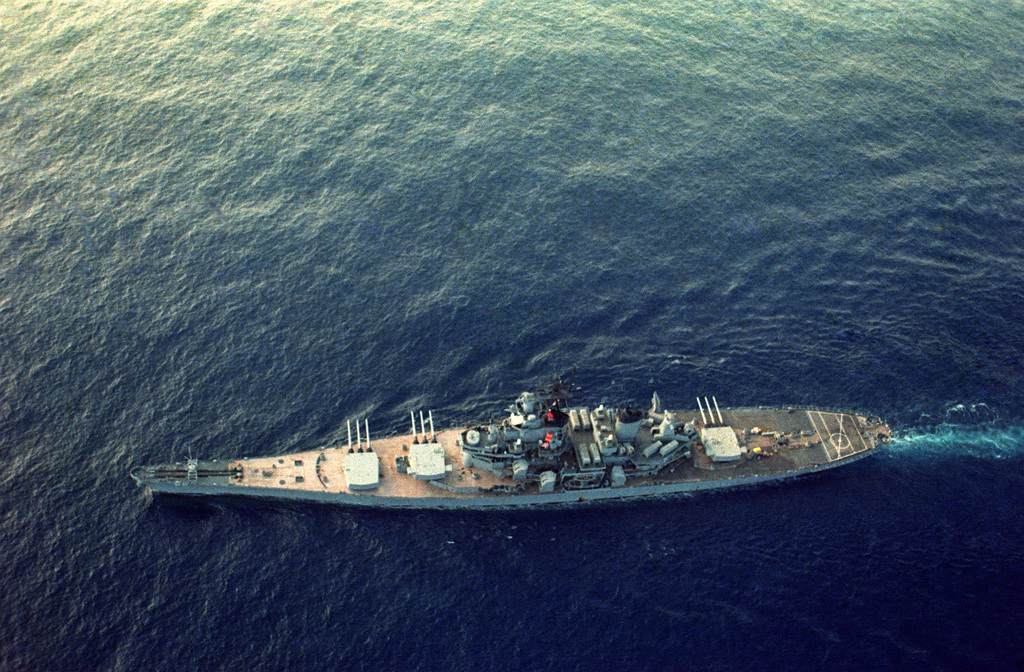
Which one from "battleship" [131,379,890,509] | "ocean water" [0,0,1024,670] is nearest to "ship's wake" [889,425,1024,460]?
"ocean water" [0,0,1024,670]

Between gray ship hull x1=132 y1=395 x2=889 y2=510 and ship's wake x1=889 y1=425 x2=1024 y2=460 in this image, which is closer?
gray ship hull x1=132 y1=395 x2=889 y2=510

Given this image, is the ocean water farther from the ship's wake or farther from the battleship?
the battleship

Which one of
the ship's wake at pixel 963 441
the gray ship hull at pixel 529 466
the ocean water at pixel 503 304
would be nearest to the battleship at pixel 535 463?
the gray ship hull at pixel 529 466

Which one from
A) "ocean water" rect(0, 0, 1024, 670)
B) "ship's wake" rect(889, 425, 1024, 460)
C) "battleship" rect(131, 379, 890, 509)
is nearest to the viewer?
"ocean water" rect(0, 0, 1024, 670)

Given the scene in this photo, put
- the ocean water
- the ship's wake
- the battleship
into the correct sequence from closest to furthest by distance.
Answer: the ocean water < the battleship < the ship's wake

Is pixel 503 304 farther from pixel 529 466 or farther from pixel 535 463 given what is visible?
pixel 529 466

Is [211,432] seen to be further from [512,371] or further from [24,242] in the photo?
[24,242]

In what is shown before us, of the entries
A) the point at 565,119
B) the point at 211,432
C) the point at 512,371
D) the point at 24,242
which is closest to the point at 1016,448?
the point at 512,371
